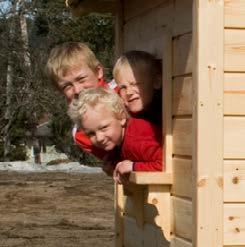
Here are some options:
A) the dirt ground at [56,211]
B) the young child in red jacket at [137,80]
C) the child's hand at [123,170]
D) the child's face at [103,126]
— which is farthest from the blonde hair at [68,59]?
the dirt ground at [56,211]

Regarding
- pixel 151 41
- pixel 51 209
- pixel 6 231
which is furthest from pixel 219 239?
pixel 51 209

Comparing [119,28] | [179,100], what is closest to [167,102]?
[179,100]

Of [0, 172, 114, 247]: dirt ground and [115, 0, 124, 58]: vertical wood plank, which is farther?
[0, 172, 114, 247]: dirt ground

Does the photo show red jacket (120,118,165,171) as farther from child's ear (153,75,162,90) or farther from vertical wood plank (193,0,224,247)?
vertical wood plank (193,0,224,247)

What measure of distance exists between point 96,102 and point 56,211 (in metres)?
9.12

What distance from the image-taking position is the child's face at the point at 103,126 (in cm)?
378

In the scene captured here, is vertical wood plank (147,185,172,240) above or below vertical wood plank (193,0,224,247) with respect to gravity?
below

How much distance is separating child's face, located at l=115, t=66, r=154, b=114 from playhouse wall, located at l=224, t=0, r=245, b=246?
0.65 m

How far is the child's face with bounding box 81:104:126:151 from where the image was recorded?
3779 millimetres

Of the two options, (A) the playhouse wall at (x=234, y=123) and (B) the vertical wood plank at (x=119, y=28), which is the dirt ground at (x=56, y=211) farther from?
(A) the playhouse wall at (x=234, y=123)

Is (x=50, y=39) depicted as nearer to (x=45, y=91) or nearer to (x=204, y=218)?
(x=45, y=91)

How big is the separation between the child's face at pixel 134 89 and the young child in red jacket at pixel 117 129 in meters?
0.08

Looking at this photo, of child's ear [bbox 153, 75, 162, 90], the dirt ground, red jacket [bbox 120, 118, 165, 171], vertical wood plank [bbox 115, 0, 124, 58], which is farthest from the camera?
the dirt ground

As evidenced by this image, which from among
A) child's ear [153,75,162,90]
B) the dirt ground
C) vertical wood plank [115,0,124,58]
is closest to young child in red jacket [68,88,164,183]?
child's ear [153,75,162,90]
